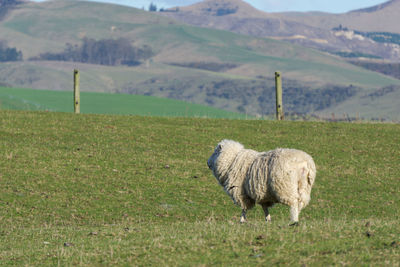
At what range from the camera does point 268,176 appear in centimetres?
1327

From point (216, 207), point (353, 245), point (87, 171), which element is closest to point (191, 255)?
→ point (353, 245)

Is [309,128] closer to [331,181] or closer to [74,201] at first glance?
[331,181]

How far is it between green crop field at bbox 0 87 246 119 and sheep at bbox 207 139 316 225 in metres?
45.3

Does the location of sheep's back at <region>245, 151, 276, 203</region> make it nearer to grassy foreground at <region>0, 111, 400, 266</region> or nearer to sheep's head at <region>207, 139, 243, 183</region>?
sheep's head at <region>207, 139, 243, 183</region>

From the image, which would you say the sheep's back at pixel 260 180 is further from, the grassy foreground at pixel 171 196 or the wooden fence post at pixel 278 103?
the wooden fence post at pixel 278 103

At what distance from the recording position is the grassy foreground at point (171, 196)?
31.0 ft

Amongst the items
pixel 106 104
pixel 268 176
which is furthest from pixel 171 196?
pixel 106 104

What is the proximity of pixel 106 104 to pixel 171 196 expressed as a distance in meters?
50.4

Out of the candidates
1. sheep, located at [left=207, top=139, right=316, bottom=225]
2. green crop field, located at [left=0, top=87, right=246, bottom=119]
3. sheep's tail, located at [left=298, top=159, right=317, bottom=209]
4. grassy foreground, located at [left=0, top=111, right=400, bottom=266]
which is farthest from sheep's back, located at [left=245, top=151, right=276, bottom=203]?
green crop field, located at [left=0, top=87, right=246, bottom=119]

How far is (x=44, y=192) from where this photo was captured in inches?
711

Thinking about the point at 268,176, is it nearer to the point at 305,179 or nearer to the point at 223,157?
the point at 305,179

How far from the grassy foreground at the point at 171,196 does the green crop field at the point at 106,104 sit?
105 ft

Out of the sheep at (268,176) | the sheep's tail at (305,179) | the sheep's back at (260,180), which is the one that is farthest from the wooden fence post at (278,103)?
the sheep's tail at (305,179)

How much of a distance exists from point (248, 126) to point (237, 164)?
14275 mm
